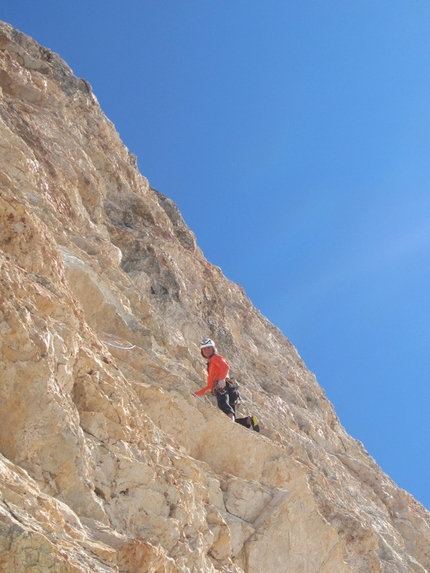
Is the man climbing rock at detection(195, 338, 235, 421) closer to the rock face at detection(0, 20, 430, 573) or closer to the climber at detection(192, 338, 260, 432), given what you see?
the climber at detection(192, 338, 260, 432)

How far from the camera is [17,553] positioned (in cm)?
478

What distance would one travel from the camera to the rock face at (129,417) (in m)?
6.80

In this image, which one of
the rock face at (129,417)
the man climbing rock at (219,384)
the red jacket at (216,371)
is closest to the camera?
the rock face at (129,417)

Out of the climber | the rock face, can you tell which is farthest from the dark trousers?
the rock face

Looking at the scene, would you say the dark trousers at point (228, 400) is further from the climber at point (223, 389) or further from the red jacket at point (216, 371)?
the red jacket at point (216, 371)

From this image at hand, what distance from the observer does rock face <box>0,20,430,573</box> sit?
6.80 metres

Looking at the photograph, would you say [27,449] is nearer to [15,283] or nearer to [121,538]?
[121,538]

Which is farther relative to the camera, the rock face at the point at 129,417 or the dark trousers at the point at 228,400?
the dark trousers at the point at 228,400

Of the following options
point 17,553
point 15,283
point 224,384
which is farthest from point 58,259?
point 17,553

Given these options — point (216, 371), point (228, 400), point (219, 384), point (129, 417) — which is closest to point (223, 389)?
point (219, 384)

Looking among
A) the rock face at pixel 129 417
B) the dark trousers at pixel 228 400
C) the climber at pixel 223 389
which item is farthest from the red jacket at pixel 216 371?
the rock face at pixel 129 417

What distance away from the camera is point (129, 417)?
8.54 m

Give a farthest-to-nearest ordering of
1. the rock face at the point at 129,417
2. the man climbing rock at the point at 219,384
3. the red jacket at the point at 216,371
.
Result: the red jacket at the point at 216,371 → the man climbing rock at the point at 219,384 → the rock face at the point at 129,417

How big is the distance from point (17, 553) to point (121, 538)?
1595 mm
